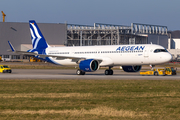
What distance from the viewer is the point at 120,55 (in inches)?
1736

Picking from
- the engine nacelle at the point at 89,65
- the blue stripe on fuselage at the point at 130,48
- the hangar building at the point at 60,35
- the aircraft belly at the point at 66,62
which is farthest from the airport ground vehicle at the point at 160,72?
the hangar building at the point at 60,35

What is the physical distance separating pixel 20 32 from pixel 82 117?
11179 centimetres

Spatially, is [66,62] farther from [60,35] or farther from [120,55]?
[60,35]

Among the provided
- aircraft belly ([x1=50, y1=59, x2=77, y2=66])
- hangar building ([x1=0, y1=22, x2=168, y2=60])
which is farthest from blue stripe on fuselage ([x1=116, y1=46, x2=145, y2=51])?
hangar building ([x1=0, y1=22, x2=168, y2=60])

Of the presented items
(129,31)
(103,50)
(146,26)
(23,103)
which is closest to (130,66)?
(103,50)

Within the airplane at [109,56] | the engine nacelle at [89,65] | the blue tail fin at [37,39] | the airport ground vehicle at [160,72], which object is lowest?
the airport ground vehicle at [160,72]

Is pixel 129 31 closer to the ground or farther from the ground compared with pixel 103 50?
farther from the ground

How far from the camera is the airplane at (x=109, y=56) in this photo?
4216 centimetres

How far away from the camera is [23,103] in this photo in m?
17.4

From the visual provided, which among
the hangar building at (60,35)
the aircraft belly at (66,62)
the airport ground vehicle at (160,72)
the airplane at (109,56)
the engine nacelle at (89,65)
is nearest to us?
the airplane at (109,56)

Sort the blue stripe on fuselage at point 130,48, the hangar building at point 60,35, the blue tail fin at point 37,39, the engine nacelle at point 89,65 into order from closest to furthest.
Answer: the blue stripe on fuselage at point 130,48
the engine nacelle at point 89,65
the blue tail fin at point 37,39
the hangar building at point 60,35

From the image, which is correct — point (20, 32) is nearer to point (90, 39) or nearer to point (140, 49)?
point (90, 39)

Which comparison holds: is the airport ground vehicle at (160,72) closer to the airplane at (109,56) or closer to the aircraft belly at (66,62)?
the airplane at (109,56)

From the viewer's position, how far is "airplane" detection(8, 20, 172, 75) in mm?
42156
